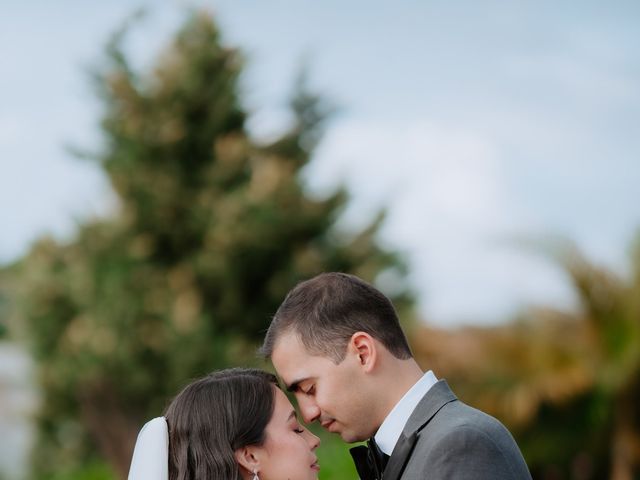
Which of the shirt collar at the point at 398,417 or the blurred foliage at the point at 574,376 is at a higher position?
the shirt collar at the point at 398,417

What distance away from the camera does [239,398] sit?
354 centimetres

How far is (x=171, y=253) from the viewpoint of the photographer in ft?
55.5

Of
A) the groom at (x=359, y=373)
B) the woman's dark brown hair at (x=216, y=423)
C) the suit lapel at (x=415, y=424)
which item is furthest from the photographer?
the woman's dark brown hair at (x=216, y=423)

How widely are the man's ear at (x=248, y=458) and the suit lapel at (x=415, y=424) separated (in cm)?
59

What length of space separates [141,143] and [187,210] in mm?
1430

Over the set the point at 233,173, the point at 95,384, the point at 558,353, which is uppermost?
the point at 233,173

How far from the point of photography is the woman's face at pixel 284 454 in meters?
3.50

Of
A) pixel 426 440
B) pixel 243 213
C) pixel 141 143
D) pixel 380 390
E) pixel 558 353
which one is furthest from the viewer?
pixel 141 143

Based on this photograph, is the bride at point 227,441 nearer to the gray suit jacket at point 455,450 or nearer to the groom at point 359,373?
the groom at point 359,373

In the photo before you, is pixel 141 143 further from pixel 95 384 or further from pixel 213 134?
pixel 95 384

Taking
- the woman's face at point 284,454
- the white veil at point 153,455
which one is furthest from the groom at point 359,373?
the white veil at point 153,455

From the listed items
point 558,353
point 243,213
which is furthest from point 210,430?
point 243,213

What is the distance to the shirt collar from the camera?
3.21 m

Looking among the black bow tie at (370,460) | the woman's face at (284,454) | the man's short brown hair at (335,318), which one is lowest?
the black bow tie at (370,460)
